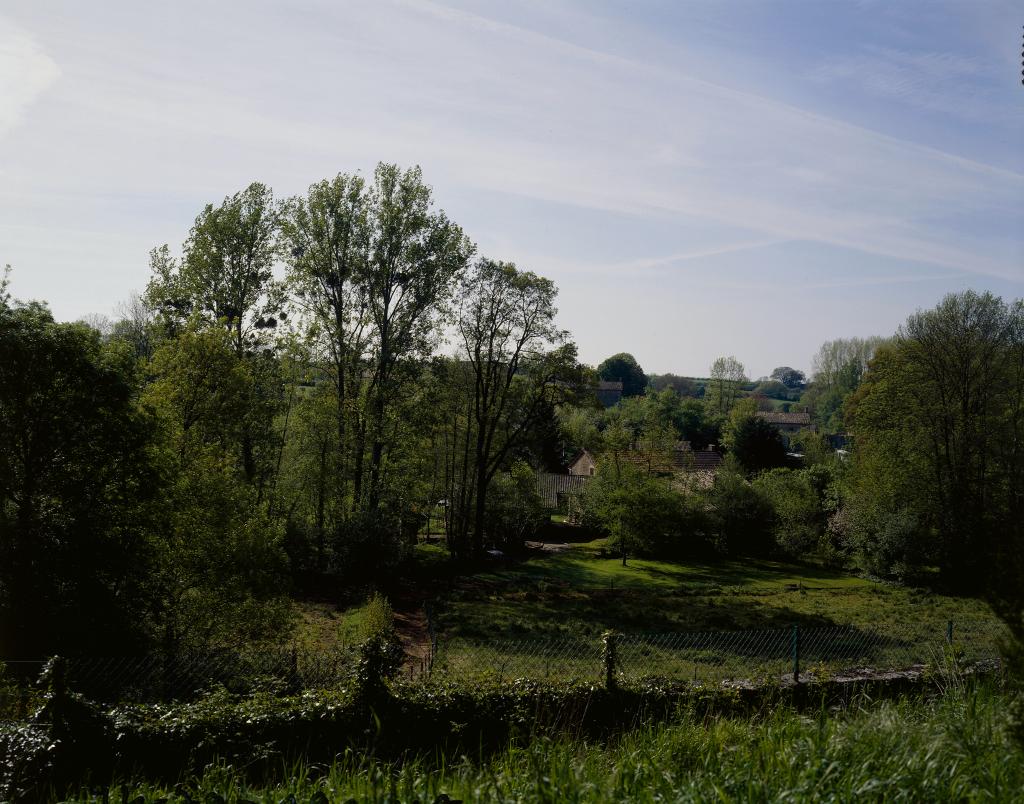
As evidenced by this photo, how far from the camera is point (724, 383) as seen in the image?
11338 cm

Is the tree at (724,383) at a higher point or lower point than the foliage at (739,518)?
higher

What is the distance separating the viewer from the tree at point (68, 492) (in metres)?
13.1

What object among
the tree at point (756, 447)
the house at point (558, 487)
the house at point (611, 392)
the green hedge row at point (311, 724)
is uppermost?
the house at point (611, 392)

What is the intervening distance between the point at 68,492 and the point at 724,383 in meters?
107

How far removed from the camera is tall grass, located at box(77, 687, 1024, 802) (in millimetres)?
4859

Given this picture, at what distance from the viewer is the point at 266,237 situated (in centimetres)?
2983

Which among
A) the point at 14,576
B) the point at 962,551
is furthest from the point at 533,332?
the point at 14,576

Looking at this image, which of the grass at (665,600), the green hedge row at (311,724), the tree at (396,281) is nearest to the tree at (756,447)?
the grass at (665,600)

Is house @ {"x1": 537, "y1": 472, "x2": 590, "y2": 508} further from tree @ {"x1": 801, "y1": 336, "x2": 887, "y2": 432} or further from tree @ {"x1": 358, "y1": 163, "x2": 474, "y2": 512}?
tree @ {"x1": 801, "y1": 336, "x2": 887, "y2": 432}

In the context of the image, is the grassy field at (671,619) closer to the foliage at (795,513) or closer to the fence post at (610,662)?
the fence post at (610,662)

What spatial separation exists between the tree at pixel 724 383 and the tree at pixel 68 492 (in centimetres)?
10025

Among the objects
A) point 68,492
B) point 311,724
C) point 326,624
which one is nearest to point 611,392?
point 326,624

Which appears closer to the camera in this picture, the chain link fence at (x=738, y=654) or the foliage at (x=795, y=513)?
the chain link fence at (x=738, y=654)

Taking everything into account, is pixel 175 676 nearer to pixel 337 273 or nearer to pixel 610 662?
pixel 610 662
